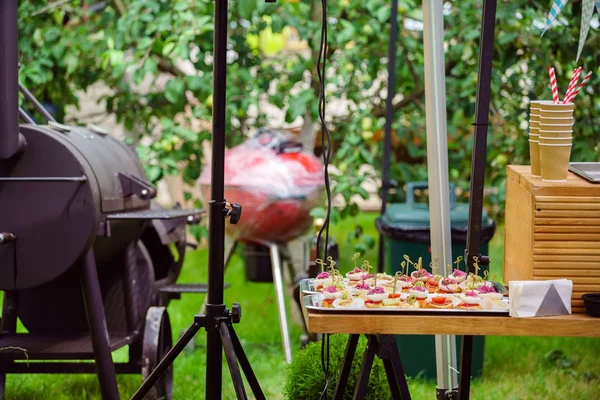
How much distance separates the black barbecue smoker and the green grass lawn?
43 cm

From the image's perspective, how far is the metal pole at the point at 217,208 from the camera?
2508 mm

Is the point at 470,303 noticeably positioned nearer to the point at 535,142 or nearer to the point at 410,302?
the point at 410,302

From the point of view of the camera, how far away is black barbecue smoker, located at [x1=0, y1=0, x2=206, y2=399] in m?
3.33

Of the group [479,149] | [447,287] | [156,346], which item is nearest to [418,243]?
[156,346]

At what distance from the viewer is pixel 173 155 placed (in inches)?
224

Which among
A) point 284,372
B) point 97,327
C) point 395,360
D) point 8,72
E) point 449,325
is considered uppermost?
point 8,72

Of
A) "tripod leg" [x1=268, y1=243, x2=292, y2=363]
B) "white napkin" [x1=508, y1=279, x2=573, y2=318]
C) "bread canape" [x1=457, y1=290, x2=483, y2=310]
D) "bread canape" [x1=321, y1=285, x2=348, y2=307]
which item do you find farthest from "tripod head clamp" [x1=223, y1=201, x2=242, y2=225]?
"tripod leg" [x1=268, y1=243, x2=292, y2=363]

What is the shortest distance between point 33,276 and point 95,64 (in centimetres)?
305

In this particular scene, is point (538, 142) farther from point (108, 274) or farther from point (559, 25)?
point (559, 25)

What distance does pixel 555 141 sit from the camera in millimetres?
2482

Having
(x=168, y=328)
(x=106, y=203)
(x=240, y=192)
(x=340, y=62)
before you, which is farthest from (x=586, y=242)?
(x=340, y=62)

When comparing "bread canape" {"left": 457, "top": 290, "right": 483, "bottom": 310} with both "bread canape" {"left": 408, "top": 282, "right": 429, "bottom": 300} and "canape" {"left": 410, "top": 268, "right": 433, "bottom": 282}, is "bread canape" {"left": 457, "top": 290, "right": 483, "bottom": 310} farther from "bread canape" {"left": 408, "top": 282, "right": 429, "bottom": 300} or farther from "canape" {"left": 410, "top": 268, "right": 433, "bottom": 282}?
"canape" {"left": 410, "top": 268, "right": 433, "bottom": 282}

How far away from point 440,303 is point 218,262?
664 mm

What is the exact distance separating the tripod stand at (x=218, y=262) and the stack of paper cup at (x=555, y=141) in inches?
35.1
